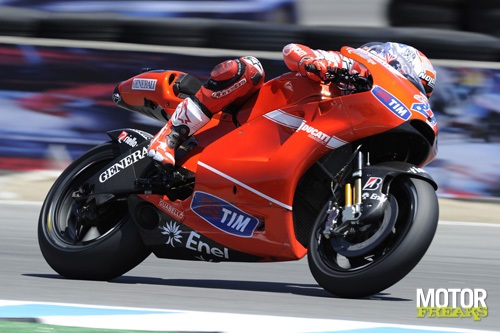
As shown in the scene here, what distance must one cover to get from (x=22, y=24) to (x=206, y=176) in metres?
6.25

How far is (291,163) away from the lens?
202 inches

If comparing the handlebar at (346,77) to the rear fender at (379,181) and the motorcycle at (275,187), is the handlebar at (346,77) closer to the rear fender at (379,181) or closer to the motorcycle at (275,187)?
the motorcycle at (275,187)

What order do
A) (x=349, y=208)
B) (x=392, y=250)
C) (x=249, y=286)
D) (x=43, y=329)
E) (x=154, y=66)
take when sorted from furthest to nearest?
(x=154, y=66) → (x=249, y=286) → (x=349, y=208) → (x=392, y=250) → (x=43, y=329)

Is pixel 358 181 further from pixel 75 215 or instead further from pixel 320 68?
pixel 75 215

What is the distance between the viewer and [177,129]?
18.1ft

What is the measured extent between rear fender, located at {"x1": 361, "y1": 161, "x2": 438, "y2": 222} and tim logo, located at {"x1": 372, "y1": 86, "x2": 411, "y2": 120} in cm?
25

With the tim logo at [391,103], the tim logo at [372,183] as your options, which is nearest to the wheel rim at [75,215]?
the tim logo at [372,183]

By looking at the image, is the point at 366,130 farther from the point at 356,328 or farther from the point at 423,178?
the point at 356,328

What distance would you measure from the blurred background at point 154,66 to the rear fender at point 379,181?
449 cm

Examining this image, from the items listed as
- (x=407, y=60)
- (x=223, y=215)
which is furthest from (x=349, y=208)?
(x=407, y=60)

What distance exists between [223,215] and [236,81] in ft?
2.35

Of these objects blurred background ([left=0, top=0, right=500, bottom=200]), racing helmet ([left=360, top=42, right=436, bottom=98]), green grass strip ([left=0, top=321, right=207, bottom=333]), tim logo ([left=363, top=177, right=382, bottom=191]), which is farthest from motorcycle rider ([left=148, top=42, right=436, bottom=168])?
blurred background ([left=0, top=0, right=500, bottom=200])

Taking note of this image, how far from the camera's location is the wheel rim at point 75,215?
5840mm

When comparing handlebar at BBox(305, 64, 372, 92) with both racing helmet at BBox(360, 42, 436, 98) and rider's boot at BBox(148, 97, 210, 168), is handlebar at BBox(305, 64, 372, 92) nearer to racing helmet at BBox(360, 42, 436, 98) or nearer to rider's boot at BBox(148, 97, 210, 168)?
racing helmet at BBox(360, 42, 436, 98)
